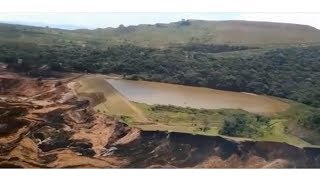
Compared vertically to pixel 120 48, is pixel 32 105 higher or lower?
lower

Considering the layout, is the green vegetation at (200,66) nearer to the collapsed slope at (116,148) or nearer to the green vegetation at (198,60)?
the green vegetation at (198,60)

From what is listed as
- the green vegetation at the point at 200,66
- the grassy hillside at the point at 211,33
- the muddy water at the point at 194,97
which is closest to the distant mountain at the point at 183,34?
the grassy hillside at the point at 211,33

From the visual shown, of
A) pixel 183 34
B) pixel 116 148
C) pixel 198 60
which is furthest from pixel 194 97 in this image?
pixel 116 148

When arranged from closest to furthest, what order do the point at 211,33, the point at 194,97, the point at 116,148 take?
1. the point at 116,148
2. the point at 194,97
3. the point at 211,33

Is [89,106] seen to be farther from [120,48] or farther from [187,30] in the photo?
[187,30]

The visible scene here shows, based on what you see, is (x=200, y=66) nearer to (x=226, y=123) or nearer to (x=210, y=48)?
(x=210, y=48)

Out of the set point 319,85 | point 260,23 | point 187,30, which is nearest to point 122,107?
point 187,30

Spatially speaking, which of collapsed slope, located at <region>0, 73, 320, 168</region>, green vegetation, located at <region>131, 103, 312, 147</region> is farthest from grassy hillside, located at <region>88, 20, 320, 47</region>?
collapsed slope, located at <region>0, 73, 320, 168</region>
